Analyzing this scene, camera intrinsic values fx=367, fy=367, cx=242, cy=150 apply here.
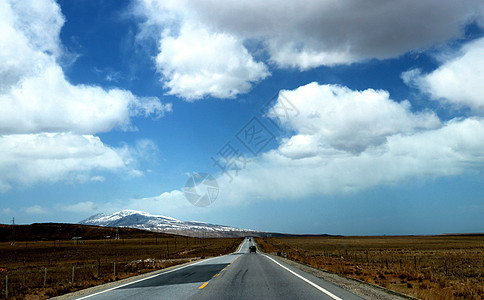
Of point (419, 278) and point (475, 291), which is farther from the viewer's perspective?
point (419, 278)

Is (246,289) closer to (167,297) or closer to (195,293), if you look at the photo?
(195,293)

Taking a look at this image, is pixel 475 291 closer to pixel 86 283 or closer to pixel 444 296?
pixel 444 296

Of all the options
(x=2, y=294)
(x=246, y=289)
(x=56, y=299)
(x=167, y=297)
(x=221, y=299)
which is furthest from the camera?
(x=2, y=294)

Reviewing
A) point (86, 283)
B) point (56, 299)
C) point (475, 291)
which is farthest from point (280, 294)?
point (86, 283)

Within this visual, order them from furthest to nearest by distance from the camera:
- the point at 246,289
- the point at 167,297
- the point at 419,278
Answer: the point at 419,278 → the point at 246,289 → the point at 167,297

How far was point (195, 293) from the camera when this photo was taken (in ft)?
41.5

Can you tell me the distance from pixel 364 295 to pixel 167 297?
258 inches

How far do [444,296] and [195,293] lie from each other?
849 cm

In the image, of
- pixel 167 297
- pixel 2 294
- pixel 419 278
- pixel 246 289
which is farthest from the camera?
pixel 2 294

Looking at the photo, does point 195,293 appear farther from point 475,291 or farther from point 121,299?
point 475,291

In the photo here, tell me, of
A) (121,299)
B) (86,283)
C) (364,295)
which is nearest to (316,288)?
(364,295)

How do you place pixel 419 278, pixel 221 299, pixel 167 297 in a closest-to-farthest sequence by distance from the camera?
pixel 221 299
pixel 167 297
pixel 419 278

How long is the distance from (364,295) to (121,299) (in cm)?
812

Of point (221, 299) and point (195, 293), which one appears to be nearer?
point (221, 299)
